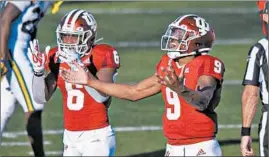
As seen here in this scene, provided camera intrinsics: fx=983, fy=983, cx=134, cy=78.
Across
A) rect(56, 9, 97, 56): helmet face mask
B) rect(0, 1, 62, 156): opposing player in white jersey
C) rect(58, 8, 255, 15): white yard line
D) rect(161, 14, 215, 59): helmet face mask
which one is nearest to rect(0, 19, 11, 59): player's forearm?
rect(0, 1, 62, 156): opposing player in white jersey

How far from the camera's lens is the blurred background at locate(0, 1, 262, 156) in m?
11.3

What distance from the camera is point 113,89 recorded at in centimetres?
763

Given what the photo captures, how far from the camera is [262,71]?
7.74 m

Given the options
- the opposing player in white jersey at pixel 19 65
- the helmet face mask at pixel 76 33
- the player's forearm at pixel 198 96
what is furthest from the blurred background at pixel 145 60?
the player's forearm at pixel 198 96

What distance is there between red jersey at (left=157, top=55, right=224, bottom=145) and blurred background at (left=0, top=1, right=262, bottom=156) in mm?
3434

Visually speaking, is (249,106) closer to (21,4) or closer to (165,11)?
(21,4)

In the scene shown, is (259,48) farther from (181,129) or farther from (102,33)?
(102,33)

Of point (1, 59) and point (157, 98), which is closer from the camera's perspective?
point (1, 59)

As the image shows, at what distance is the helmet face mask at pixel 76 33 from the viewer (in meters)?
8.11

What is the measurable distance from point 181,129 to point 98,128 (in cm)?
103

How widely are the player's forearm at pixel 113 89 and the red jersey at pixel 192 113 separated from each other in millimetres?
388

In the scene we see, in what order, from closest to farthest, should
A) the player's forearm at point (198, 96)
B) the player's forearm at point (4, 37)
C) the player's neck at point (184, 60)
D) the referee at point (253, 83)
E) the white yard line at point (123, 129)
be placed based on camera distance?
the player's forearm at point (198, 96), the player's neck at point (184, 60), the referee at point (253, 83), the player's forearm at point (4, 37), the white yard line at point (123, 129)

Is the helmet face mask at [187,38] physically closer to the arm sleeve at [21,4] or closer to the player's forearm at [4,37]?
the player's forearm at [4,37]

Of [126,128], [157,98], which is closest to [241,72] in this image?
[157,98]
